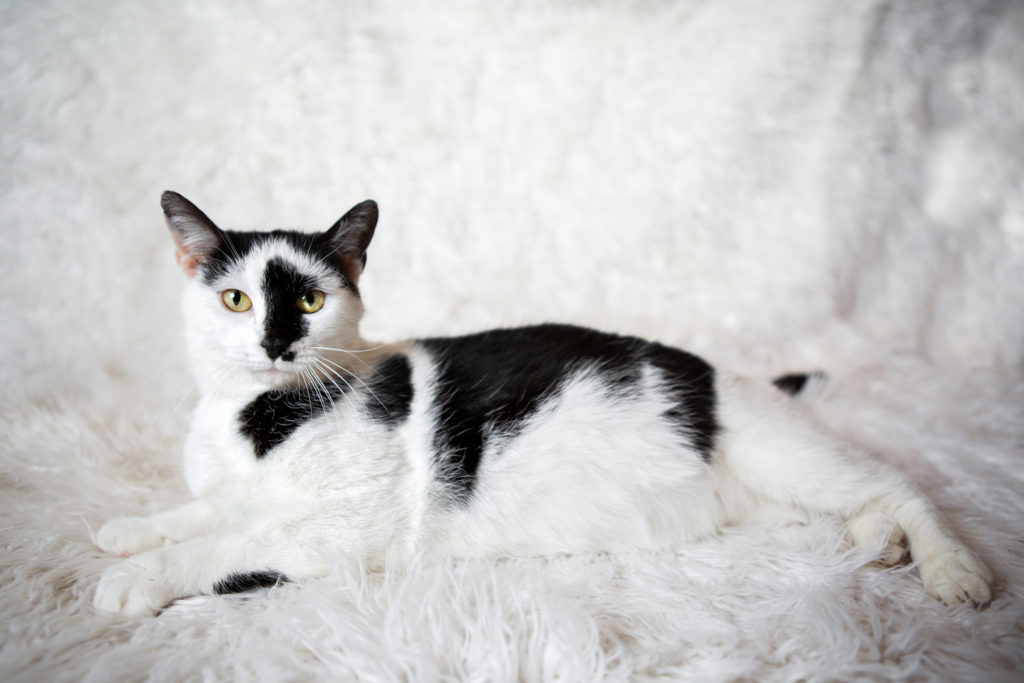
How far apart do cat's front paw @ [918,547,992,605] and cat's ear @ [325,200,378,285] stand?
1.15m

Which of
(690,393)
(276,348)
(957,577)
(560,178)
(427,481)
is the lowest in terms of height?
(957,577)

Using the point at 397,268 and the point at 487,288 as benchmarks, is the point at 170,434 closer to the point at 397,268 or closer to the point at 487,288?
the point at 397,268

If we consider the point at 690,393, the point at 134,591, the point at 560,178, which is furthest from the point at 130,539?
the point at 560,178

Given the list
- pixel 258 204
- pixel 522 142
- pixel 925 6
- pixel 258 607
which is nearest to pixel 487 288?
pixel 522 142

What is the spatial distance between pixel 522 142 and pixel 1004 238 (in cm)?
165

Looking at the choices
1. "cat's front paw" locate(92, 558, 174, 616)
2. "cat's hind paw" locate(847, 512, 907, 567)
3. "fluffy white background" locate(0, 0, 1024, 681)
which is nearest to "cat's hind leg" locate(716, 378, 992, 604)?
"cat's hind paw" locate(847, 512, 907, 567)

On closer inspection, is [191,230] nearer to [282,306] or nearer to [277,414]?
[282,306]

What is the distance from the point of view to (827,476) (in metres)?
1.23

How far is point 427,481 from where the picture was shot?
1178 millimetres

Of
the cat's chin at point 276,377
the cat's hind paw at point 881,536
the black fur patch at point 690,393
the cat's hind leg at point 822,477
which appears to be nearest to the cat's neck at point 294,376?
the cat's chin at point 276,377

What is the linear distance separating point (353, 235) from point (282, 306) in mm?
217

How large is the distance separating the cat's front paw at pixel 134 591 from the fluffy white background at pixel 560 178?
71cm

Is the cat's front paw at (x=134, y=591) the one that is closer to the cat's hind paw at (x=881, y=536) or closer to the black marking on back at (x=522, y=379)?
the black marking on back at (x=522, y=379)

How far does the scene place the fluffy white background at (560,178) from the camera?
6.12 ft
